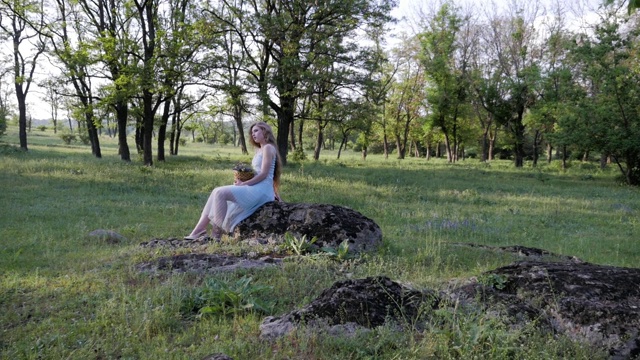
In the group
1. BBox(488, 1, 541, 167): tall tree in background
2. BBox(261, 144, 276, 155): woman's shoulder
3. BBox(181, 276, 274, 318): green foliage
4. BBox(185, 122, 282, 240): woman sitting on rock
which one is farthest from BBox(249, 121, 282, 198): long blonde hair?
BBox(488, 1, 541, 167): tall tree in background

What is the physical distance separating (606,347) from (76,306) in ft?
13.9

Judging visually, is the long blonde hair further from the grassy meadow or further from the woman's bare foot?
the grassy meadow

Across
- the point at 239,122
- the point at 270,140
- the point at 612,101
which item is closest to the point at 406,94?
the point at 239,122

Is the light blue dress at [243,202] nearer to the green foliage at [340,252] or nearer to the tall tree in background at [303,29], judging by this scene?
the green foliage at [340,252]

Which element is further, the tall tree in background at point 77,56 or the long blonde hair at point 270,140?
the tall tree in background at point 77,56

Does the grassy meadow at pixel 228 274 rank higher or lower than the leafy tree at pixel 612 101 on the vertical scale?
lower

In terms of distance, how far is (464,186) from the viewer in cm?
1888

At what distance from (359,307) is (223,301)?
48.8 inches

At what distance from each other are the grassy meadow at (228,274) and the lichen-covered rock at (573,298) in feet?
0.80

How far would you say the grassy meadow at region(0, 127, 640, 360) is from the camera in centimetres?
290

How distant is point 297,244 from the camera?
5.92m

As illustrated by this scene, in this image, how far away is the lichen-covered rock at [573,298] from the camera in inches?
119

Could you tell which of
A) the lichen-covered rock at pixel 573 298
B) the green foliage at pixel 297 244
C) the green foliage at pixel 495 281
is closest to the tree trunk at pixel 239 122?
the green foliage at pixel 297 244

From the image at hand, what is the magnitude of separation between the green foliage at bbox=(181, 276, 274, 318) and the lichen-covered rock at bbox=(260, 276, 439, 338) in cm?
34
